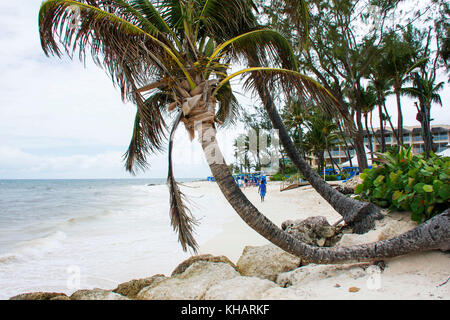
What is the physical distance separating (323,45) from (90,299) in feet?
34.2

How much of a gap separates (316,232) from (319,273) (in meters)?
1.14

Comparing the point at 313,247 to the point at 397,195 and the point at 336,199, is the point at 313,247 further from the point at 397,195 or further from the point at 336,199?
the point at 336,199

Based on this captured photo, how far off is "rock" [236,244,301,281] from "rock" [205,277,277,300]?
624 mm

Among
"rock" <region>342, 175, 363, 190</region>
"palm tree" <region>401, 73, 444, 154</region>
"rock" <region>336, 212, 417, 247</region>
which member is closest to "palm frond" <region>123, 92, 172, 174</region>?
"rock" <region>336, 212, 417, 247</region>

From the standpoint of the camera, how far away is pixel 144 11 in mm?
3492

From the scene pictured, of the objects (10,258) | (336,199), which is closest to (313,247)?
(336,199)

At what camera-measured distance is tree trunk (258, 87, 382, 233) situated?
137 inches

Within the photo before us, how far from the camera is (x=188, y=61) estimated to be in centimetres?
325

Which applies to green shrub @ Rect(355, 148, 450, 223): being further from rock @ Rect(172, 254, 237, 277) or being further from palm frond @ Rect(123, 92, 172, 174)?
palm frond @ Rect(123, 92, 172, 174)

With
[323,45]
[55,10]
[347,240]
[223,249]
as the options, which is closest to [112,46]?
[55,10]

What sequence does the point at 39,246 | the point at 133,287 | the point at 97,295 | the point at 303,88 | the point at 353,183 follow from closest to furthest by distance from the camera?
the point at 97,295 < the point at 133,287 < the point at 303,88 < the point at 353,183 < the point at 39,246

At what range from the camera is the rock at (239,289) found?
238 centimetres

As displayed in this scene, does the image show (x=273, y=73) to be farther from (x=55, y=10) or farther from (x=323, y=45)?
(x=323, y=45)
